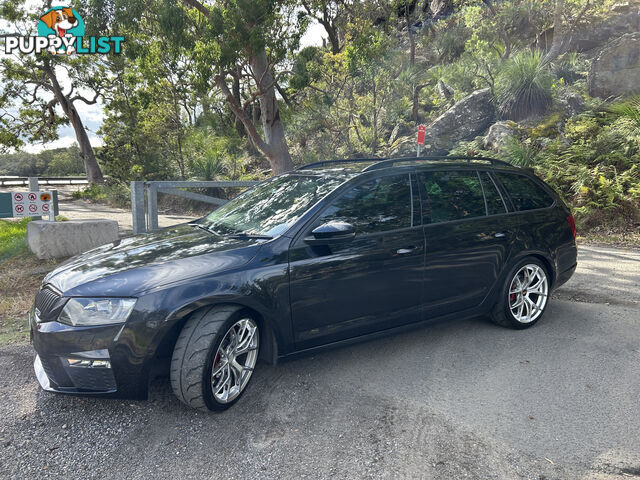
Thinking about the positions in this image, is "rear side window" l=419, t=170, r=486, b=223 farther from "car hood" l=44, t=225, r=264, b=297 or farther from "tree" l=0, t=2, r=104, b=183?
"tree" l=0, t=2, r=104, b=183

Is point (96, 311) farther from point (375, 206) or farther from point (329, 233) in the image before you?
point (375, 206)

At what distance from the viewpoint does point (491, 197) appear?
4.35 m

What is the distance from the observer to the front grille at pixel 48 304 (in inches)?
113

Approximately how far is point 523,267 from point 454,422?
204 centimetres

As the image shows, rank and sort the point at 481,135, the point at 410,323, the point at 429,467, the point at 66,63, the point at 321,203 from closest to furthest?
1. the point at 429,467
2. the point at 321,203
3. the point at 410,323
4. the point at 481,135
5. the point at 66,63

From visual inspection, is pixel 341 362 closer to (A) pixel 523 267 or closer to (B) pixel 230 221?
(B) pixel 230 221

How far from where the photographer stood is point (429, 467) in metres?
2.52

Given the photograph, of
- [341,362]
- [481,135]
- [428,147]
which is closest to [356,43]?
[428,147]

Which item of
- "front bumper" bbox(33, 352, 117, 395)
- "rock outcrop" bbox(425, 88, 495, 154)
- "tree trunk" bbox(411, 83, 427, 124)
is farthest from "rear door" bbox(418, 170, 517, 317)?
"tree trunk" bbox(411, 83, 427, 124)

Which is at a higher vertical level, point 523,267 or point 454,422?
point 523,267

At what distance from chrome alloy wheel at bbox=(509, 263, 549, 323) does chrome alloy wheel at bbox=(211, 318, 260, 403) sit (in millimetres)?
2597

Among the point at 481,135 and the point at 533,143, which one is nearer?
the point at 533,143

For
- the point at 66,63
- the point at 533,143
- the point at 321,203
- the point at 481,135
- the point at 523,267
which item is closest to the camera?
the point at 321,203

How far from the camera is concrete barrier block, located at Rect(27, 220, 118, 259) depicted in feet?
21.5
